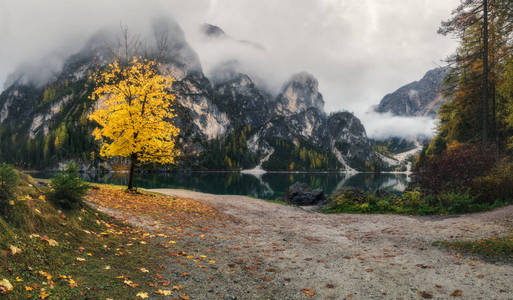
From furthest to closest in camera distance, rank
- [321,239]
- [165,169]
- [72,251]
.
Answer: [165,169]
[321,239]
[72,251]

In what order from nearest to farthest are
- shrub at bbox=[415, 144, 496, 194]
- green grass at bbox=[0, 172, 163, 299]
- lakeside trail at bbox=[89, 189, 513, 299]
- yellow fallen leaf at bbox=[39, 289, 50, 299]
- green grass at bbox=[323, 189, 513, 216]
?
yellow fallen leaf at bbox=[39, 289, 50, 299] < green grass at bbox=[0, 172, 163, 299] < lakeside trail at bbox=[89, 189, 513, 299] < green grass at bbox=[323, 189, 513, 216] < shrub at bbox=[415, 144, 496, 194]

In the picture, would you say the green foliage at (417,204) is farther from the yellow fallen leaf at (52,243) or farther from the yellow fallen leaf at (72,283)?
the yellow fallen leaf at (52,243)

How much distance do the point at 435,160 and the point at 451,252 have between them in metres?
13.9

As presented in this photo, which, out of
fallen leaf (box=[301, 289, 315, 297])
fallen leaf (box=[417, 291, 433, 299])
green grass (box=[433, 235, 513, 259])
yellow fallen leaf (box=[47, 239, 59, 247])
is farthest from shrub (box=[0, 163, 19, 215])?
green grass (box=[433, 235, 513, 259])

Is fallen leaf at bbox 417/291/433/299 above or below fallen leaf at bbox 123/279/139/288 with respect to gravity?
below

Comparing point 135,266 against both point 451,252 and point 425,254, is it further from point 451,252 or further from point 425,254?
point 451,252

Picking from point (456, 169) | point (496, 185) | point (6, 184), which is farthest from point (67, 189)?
point (496, 185)

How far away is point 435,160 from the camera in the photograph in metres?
20.2

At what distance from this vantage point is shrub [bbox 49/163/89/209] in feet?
26.7

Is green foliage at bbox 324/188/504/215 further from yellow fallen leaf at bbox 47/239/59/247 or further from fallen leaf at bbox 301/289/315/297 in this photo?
yellow fallen leaf at bbox 47/239/59/247

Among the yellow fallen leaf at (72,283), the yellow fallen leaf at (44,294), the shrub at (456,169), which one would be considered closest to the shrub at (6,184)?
the yellow fallen leaf at (72,283)

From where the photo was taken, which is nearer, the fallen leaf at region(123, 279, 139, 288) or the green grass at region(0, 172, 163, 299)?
the green grass at region(0, 172, 163, 299)

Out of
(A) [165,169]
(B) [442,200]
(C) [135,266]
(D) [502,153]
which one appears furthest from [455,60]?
(A) [165,169]

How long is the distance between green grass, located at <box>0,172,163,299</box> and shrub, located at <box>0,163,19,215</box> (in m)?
0.16
